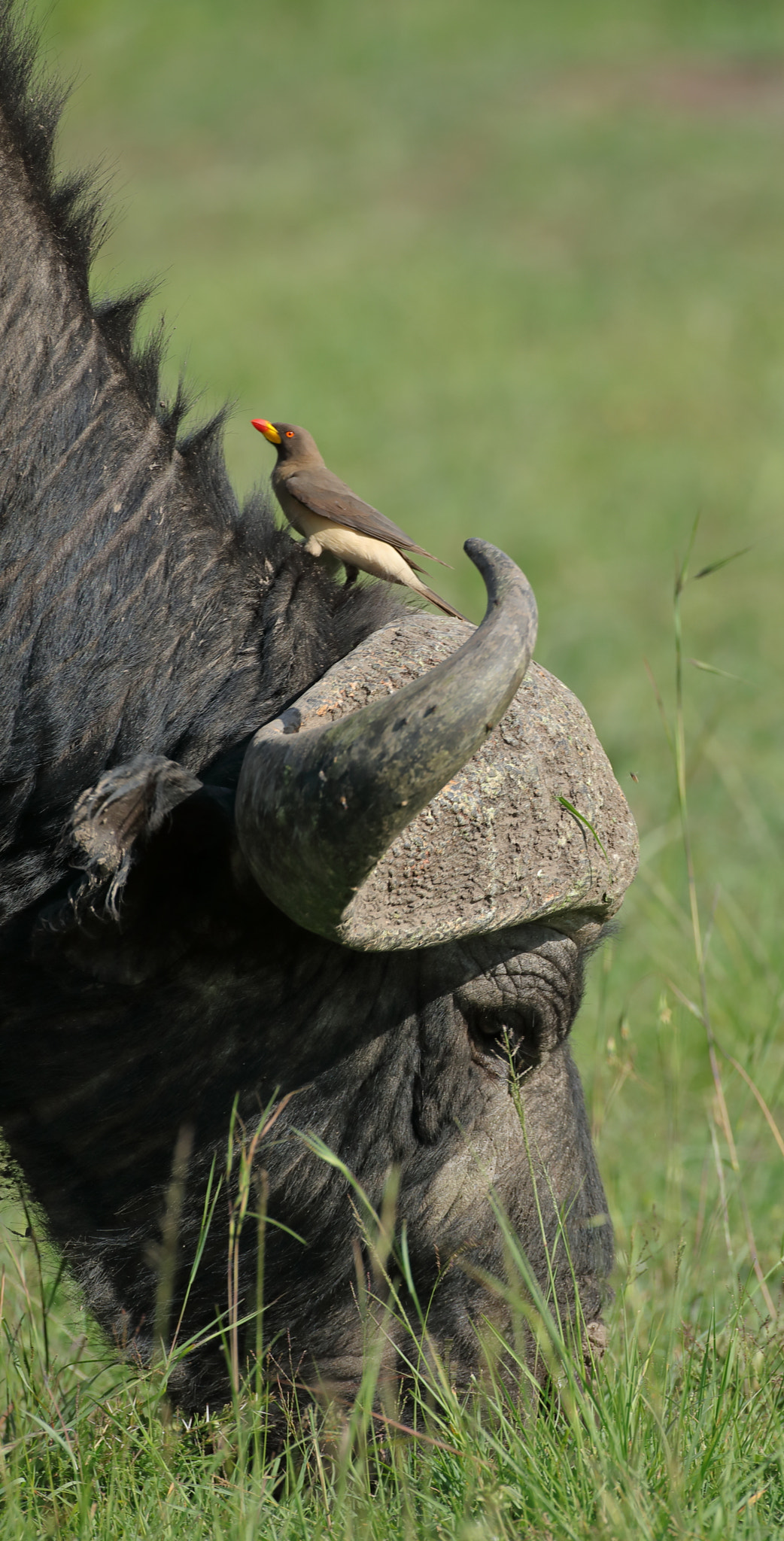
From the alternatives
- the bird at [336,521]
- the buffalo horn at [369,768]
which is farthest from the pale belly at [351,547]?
the buffalo horn at [369,768]

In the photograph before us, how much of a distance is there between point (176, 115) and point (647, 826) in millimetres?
26409

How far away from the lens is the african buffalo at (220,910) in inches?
101

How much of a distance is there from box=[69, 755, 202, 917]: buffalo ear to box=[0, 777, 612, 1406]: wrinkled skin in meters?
0.12

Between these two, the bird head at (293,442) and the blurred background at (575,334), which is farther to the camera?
the blurred background at (575,334)

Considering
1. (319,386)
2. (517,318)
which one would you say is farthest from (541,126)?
(319,386)

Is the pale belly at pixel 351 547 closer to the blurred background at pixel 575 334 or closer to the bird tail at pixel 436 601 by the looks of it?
the bird tail at pixel 436 601

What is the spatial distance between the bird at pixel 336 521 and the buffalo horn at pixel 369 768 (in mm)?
605

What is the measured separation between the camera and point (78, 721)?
9.05ft

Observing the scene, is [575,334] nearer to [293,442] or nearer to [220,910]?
[293,442]

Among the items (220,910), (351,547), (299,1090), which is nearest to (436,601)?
(351,547)

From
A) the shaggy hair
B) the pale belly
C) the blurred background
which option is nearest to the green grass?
the blurred background

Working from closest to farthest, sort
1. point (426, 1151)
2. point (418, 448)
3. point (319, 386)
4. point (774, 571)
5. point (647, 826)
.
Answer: point (426, 1151) → point (647, 826) → point (774, 571) → point (418, 448) → point (319, 386)

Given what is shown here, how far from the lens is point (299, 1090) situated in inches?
109

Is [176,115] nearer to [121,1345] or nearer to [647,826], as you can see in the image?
[647,826]
